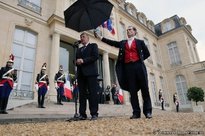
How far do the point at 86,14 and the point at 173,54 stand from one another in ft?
71.6

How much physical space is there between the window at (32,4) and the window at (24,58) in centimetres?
160

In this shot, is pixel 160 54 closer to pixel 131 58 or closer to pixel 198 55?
pixel 198 55

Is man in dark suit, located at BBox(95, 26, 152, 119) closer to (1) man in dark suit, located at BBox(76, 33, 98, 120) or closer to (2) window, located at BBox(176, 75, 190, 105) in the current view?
(1) man in dark suit, located at BBox(76, 33, 98, 120)

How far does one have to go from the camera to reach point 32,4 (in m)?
12.0

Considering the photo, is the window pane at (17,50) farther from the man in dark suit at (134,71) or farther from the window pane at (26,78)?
the man in dark suit at (134,71)

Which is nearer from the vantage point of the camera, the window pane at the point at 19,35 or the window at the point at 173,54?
the window pane at the point at 19,35

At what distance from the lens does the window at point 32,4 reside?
11516 mm

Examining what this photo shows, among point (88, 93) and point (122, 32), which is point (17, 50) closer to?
point (88, 93)

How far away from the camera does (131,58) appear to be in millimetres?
3688

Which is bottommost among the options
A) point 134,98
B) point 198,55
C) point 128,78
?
point 134,98

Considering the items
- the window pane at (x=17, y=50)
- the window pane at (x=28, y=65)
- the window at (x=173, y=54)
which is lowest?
the window pane at (x=28, y=65)

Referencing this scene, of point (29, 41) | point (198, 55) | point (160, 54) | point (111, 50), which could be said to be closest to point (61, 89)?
point (29, 41)

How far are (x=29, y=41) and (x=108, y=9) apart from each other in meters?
8.39

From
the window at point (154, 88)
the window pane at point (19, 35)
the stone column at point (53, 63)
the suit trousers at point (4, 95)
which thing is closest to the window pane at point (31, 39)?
the window pane at point (19, 35)
